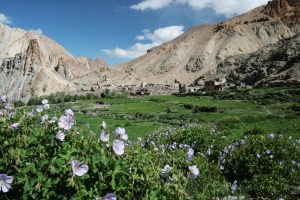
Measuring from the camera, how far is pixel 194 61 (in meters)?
166

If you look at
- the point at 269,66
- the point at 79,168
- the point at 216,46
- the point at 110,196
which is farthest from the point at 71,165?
the point at 216,46

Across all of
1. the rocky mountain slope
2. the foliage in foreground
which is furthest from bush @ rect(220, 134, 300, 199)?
the rocky mountain slope

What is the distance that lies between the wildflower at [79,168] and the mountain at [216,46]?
15216cm

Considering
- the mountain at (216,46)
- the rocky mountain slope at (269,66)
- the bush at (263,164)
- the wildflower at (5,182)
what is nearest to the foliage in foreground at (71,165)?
the wildflower at (5,182)

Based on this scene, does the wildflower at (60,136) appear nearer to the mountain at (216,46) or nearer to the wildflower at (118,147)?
the wildflower at (118,147)

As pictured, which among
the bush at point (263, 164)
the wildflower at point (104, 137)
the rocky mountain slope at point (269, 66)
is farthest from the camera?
the rocky mountain slope at point (269, 66)

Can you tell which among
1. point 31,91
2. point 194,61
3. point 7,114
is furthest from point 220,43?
point 7,114

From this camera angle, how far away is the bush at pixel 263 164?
971cm

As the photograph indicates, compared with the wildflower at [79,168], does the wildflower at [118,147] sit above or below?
above

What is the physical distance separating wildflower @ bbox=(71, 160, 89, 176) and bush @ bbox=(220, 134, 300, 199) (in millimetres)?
5946

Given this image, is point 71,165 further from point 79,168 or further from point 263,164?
point 263,164

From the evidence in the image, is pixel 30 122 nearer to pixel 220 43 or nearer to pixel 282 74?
pixel 282 74

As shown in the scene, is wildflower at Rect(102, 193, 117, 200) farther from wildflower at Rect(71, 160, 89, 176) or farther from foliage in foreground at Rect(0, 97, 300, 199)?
wildflower at Rect(71, 160, 89, 176)

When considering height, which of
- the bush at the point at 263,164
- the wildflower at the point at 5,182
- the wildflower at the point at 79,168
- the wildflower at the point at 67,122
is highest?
the wildflower at the point at 67,122
